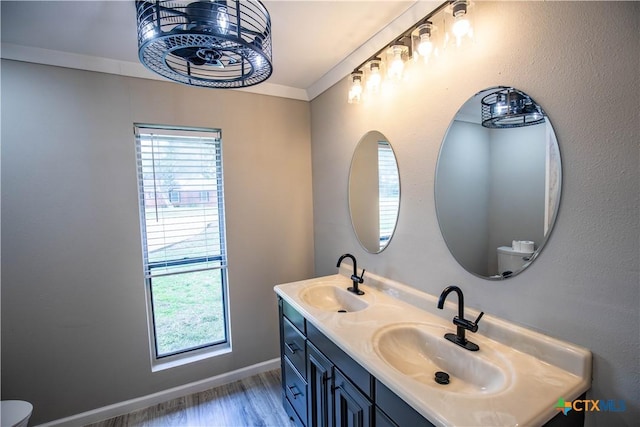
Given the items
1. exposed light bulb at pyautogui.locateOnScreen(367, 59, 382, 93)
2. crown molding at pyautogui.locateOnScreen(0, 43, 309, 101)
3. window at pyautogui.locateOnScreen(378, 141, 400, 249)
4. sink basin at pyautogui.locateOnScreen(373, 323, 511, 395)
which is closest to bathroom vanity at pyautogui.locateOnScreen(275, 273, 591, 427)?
sink basin at pyautogui.locateOnScreen(373, 323, 511, 395)

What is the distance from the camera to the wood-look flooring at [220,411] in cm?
198

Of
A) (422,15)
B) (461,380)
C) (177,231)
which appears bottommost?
(461,380)

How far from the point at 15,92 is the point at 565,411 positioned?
3.03 metres

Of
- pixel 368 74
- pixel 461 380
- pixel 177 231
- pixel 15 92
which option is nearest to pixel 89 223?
pixel 177 231

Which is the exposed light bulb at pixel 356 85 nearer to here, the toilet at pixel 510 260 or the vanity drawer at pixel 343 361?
the toilet at pixel 510 260

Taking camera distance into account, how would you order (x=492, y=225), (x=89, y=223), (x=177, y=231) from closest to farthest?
(x=492, y=225)
(x=89, y=223)
(x=177, y=231)

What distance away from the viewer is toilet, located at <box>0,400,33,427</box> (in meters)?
1.49

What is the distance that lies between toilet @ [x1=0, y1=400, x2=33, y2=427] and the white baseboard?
15.4 inches

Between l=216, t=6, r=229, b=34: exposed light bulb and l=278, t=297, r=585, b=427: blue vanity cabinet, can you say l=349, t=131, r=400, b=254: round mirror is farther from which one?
l=216, t=6, r=229, b=34: exposed light bulb

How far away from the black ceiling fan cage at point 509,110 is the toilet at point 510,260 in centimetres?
50

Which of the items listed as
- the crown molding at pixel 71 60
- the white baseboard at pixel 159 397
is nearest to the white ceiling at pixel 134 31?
the crown molding at pixel 71 60

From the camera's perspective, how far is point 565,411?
88cm

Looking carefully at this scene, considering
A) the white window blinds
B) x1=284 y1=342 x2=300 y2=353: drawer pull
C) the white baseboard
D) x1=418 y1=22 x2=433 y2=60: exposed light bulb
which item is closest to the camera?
x1=418 y1=22 x2=433 y2=60: exposed light bulb

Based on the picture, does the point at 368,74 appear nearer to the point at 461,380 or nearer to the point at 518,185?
the point at 518,185
